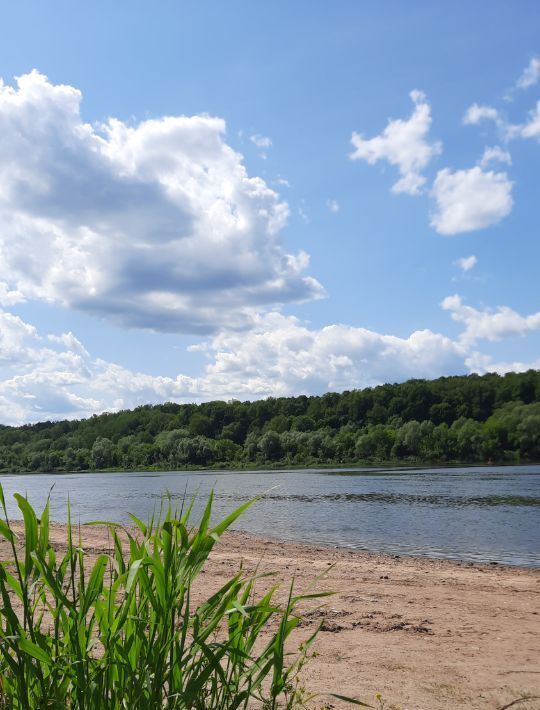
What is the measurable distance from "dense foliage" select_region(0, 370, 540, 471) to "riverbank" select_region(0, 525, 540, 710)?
105582 millimetres

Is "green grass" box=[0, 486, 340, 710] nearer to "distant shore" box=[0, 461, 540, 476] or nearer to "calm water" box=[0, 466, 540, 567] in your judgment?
"calm water" box=[0, 466, 540, 567]

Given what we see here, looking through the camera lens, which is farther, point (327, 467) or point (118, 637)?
point (327, 467)

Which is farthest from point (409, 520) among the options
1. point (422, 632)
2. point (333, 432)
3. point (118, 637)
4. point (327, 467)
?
point (333, 432)

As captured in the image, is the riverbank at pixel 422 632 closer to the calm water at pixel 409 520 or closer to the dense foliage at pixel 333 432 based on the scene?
the calm water at pixel 409 520

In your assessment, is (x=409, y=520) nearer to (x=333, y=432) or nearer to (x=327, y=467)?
(x=327, y=467)

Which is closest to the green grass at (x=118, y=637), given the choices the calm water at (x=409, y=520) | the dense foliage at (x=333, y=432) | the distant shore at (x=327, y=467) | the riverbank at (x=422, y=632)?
the riverbank at (x=422, y=632)

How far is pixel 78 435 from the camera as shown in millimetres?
187625

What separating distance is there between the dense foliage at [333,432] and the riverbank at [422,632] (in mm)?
105582

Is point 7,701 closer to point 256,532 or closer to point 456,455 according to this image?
point 256,532

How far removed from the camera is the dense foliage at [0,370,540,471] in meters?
120

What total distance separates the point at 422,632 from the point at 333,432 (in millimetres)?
138676

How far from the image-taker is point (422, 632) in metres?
8.82

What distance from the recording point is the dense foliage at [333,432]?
11988 centimetres

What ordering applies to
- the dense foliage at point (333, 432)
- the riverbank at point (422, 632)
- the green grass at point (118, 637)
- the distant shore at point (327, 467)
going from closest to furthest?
the green grass at point (118, 637), the riverbank at point (422, 632), the distant shore at point (327, 467), the dense foliage at point (333, 432)
